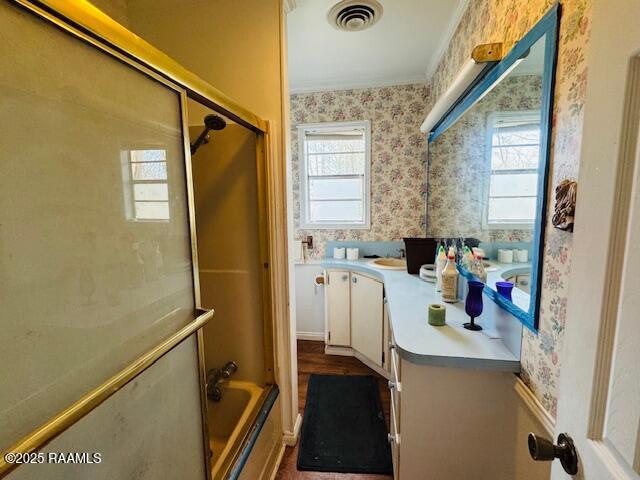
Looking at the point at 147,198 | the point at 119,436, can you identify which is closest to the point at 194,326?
the point at 119,436

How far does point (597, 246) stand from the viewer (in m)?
0.46

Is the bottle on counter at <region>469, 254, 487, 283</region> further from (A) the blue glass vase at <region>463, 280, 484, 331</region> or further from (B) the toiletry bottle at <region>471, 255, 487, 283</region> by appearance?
(A) the blue glass vase at <region>463, 280, 484, 331</region>

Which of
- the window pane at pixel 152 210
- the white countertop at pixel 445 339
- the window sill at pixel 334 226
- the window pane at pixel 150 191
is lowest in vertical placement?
the white countertop at pixel 445 339

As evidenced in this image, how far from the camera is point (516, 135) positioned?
3.43 feet

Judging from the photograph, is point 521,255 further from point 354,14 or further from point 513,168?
point 354,14

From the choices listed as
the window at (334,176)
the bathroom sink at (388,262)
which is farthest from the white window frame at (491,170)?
the window at (334,176)

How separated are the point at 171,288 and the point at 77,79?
0.51 meters

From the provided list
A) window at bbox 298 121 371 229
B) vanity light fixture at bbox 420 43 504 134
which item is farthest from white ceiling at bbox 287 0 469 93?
vanity light fixture at bbox 420 43 504 134

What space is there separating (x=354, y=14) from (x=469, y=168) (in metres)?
1.11

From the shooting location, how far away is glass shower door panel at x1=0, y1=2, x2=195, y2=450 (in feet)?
1.52

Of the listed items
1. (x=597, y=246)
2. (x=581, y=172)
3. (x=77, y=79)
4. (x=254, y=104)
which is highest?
(x=254, y=104)

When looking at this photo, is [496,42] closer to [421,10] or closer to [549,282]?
[421,10]

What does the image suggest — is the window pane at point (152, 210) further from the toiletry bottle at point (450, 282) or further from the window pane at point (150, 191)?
the toiletry bottle at point (450, 282)

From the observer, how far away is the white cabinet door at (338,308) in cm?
252
